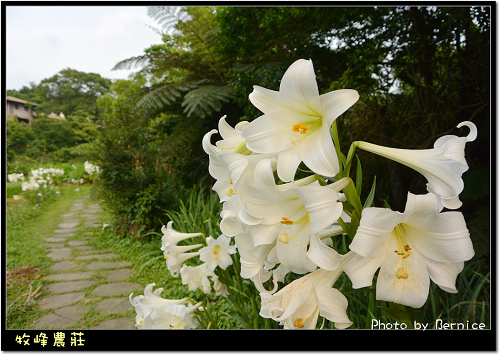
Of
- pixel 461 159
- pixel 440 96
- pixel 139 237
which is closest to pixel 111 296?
→ pixel 139 237

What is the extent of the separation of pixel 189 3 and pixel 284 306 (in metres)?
1.34

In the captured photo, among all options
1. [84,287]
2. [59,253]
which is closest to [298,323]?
[84,287]

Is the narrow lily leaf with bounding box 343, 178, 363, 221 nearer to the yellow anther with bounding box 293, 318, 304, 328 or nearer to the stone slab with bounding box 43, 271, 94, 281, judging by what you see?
the yellow anther with bounding box 293, 318, 304, 328

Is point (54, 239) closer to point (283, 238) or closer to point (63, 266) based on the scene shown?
point (63, 266)

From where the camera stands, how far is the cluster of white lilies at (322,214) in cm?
52

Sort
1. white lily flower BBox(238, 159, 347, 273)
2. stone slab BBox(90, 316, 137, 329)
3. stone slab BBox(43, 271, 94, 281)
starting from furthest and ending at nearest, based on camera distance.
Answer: stone slab BBox(43, 271, 94, 281), stone slab BBox(90, 316, 137, 329), white lily flower BBox(238, 159, 347, 273)

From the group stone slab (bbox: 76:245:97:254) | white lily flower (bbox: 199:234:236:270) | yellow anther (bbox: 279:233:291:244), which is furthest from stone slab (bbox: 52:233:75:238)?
yellow anther (bbox: 279:233:291:244)

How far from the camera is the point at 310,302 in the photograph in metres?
0.63

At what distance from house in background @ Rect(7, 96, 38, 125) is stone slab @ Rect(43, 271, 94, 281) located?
1.61 meters

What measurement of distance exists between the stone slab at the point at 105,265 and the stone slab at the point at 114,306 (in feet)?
2.20

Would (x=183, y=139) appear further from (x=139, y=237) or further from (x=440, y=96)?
(x=440, y=96)

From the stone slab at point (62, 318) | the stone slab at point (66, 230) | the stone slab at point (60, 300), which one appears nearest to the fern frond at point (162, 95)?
the stone slab at point (66, 230)

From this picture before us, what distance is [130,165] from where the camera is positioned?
3.65m

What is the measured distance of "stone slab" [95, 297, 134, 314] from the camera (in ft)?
6.83
